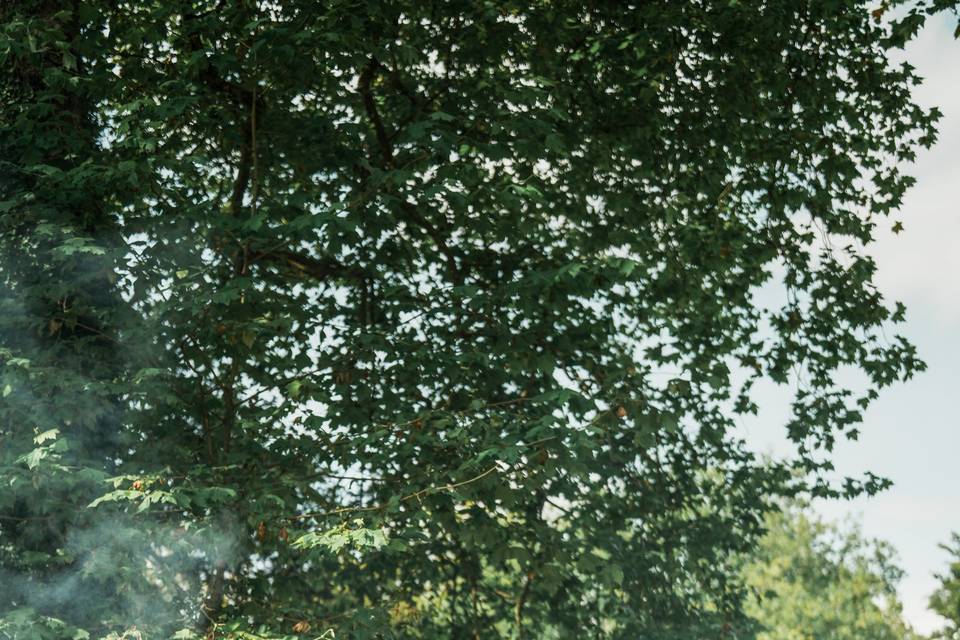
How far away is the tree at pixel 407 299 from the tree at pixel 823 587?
971 inches

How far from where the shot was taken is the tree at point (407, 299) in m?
7.99

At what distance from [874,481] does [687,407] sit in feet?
6.38

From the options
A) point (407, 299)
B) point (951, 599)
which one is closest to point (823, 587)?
point (951, 599)

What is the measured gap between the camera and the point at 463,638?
11.8m

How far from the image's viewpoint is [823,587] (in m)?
36.4

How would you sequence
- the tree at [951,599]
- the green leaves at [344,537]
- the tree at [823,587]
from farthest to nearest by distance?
the tree at [823,587] → the tree at [951,599] → the green leaves at [344,537]

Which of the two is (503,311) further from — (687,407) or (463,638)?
(463,638)

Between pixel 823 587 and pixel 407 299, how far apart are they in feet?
99.9

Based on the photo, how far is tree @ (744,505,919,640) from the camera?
117 feet

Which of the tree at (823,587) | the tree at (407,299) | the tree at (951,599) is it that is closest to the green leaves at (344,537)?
the tree at (407,299)

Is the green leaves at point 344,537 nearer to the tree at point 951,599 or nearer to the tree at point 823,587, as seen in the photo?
the tree at point 951,599

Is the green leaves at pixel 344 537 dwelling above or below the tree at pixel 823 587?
below

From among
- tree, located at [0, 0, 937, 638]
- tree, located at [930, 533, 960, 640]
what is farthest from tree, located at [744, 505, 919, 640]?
tree, located at [0, 0, 937, 638]

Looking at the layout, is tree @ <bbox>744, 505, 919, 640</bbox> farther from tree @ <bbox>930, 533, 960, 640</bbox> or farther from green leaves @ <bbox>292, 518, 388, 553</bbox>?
green leaves @ <bbox>292, 518, 388, 553</bbox>
